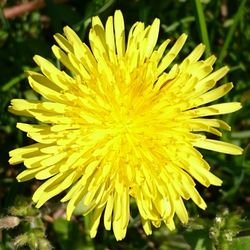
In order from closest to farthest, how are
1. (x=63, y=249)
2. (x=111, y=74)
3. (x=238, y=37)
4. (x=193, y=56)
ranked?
1. (x=111, y=74)
2. (x=193, y=56)
3. (x=63, y=249)
4. (x=238, y=37)

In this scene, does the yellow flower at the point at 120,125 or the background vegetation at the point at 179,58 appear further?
the background vegetation at the point at 179,58

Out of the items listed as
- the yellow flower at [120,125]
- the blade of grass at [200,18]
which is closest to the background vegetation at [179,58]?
the blade of grass at [200,18]

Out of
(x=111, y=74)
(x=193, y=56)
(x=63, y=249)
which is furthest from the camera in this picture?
(x=63, y=249)

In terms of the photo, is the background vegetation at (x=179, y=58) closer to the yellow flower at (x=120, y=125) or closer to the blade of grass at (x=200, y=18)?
the blade of grass at (x=200, y=18)

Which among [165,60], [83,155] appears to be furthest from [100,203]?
[165,60]

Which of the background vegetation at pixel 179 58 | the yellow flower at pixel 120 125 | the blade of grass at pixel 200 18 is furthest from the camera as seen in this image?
the background vegetation at pixel 179 58

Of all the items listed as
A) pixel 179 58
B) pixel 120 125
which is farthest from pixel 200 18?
pixel 120 125

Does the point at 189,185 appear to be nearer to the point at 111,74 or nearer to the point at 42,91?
the point at 111,74
